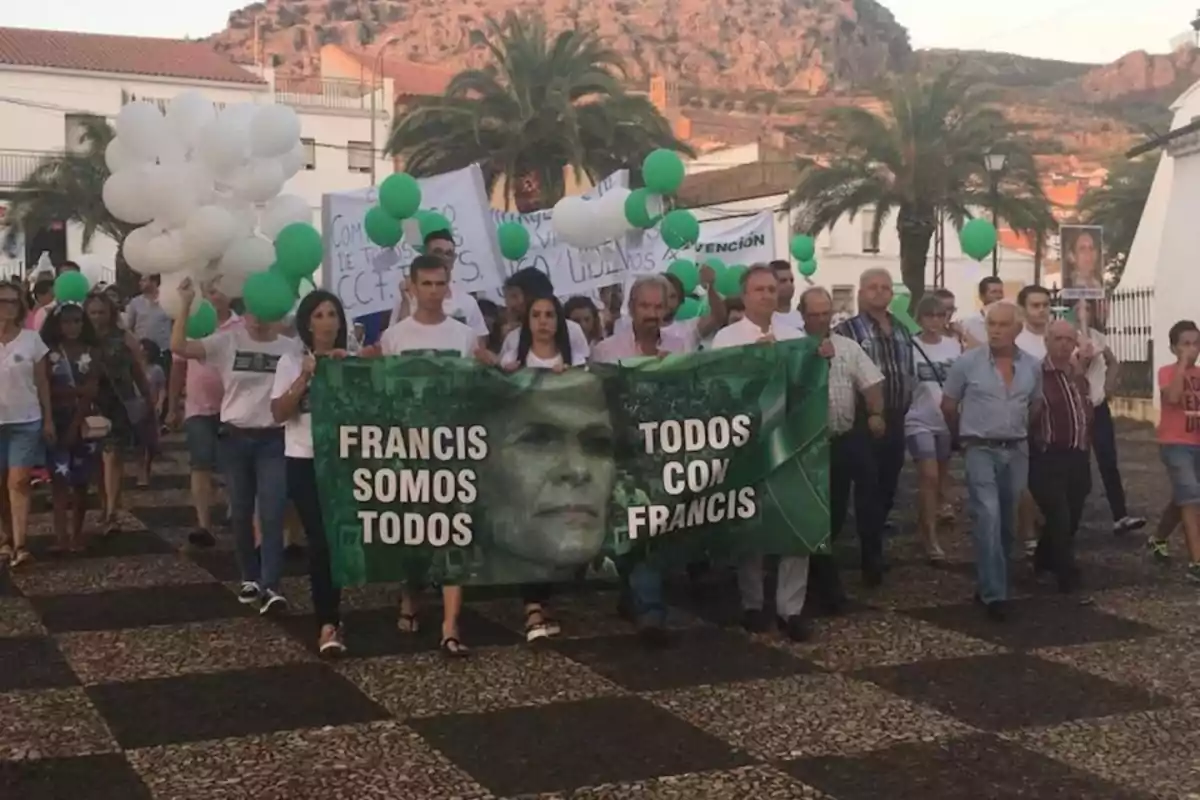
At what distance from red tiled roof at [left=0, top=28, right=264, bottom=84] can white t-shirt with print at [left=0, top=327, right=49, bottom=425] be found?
148 ft

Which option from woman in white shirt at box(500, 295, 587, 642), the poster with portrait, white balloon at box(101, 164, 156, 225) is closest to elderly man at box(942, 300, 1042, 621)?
woman in white shirt at box(500, 295, 587, 642)

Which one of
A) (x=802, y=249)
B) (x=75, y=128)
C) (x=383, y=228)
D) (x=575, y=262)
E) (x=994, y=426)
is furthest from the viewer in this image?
(x=75, y=128)

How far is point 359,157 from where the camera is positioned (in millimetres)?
57250

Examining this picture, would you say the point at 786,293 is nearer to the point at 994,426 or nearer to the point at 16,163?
the point at 994,426

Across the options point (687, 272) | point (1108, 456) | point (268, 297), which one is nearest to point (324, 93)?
point (687, 272)

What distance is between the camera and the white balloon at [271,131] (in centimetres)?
834

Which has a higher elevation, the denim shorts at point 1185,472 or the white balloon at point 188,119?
the white balloon at point 188,119

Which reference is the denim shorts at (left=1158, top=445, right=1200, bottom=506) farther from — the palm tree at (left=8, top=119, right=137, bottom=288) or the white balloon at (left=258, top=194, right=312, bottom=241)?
the palm tree at (left=8, top=119, right=137, bottom=288)

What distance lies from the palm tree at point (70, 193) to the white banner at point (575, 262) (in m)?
27.9

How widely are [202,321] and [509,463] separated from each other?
252 cm

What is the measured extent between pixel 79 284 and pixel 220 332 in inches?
176

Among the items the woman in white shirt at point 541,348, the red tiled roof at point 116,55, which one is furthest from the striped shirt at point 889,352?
the red tiled roof at point 116,55

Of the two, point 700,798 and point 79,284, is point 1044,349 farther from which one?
point 79,284

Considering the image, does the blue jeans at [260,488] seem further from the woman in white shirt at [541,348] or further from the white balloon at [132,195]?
the white balloon at [132,195]
